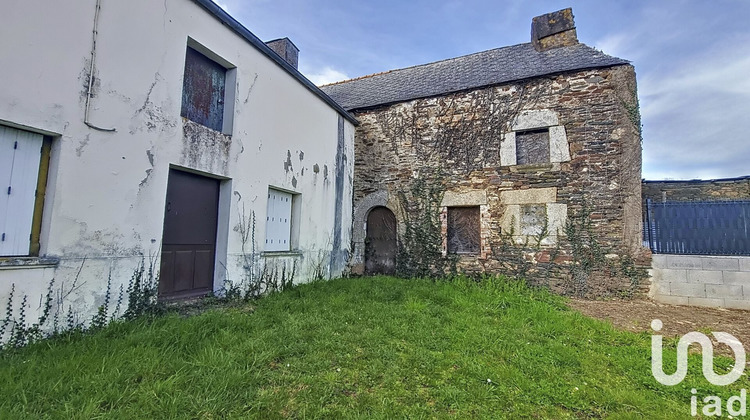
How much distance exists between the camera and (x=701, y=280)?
5.86 m

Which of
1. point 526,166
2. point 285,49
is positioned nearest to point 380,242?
point 526,166

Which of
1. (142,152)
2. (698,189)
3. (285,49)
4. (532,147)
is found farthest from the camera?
(285,49)

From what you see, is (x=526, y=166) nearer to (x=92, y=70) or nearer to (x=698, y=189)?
(x=698, y=189)

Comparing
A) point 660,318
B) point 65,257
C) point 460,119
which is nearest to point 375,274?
point 460,119

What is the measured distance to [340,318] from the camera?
14.3 feet

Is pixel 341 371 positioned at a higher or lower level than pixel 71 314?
lower

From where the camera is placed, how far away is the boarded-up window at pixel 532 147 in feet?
23.7

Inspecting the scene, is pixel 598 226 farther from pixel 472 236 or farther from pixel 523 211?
pixel 472 236

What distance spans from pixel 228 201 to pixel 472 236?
544 centimetres

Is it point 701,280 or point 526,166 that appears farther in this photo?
point 526,166

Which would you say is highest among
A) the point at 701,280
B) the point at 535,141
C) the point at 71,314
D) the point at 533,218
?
the point at 535,141

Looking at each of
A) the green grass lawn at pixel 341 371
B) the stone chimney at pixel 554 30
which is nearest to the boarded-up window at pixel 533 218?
the green grass lawn at pixel 341 371

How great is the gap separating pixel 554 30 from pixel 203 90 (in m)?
8.40

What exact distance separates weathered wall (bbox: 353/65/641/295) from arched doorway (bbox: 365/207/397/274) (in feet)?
0.72
